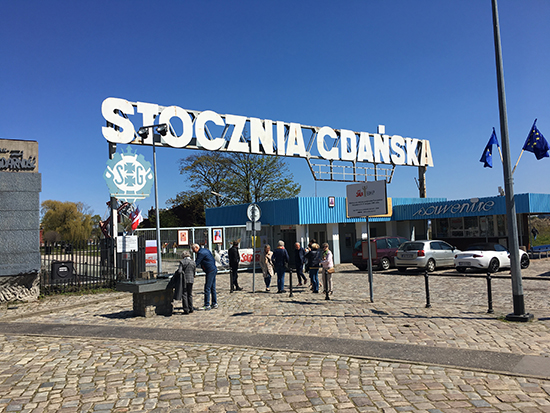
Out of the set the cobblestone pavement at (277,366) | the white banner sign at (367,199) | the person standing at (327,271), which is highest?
the white banner sign at (367,199)

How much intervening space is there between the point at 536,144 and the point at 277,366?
9.72 m

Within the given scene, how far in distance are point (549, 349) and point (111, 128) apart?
58.5 ft

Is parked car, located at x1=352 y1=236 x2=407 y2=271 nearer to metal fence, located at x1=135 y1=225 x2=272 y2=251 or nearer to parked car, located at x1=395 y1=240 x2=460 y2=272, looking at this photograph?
parked car, located at x1=395 y1=240 x2=460 y2=272

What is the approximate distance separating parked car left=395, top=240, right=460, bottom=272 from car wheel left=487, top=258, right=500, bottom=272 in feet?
7.49

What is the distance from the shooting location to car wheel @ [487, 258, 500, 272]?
744 inches

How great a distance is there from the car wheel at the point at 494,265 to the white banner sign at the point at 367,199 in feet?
31.2

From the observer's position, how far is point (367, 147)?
100 ft

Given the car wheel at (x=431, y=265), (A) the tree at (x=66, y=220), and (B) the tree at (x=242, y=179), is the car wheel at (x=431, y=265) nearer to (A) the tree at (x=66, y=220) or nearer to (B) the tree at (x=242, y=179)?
(B) the tree at (x=242, y=179)

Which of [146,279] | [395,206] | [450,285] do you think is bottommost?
[450,285]

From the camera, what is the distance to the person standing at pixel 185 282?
425 inches

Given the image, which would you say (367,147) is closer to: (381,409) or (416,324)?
(416,324)

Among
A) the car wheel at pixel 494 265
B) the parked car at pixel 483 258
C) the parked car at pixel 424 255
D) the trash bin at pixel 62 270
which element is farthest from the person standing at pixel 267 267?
the car wheel at pixel 494 265

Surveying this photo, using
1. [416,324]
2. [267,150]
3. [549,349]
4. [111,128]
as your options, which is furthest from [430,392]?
[267,150]

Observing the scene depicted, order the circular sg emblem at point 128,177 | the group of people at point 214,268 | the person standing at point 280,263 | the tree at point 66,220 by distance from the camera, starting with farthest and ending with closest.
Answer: the tree at point 66,220, the circular sg emblem at point 128,177, the person standing at point 280,263, the group of people at point 214,268
